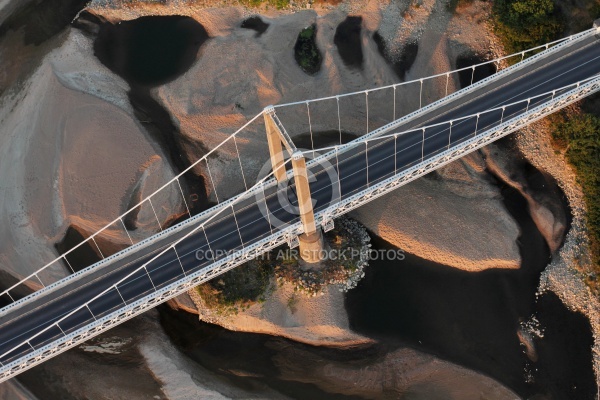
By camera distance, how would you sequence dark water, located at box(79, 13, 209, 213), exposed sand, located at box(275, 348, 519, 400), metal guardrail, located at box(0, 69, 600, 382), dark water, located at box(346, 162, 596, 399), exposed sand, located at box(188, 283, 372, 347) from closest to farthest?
metal guardrail, located at box(0, 69, 600, 382) < exposed sand, located at box(275, 348, 519, 400) < dark water, located at box(346, 162, 596, 399) < exposed sand, located at box(188, 283, 372, 347) < dark water, located at box(79, 13, 209, 213)

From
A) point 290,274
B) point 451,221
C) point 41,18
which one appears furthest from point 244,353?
point 41,18

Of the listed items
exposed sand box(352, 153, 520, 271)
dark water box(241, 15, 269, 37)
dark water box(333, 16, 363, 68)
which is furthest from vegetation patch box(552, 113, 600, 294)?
dark water box(241, 15, 269, 37)

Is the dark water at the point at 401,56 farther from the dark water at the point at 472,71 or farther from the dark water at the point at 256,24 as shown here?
the dark water at the point at 256,24

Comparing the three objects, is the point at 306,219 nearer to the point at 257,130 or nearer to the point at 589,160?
the point at 257,130

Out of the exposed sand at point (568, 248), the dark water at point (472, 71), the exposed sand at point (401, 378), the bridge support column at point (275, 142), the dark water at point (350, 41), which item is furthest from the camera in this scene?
the dark water at point (350, 41)

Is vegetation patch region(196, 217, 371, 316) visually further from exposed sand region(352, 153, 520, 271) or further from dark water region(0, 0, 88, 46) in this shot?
dark water region(0, 0, 88, 46)

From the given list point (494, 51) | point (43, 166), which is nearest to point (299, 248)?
point (43, 166)

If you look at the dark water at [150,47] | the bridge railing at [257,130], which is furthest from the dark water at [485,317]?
the dark water at [150,47]
